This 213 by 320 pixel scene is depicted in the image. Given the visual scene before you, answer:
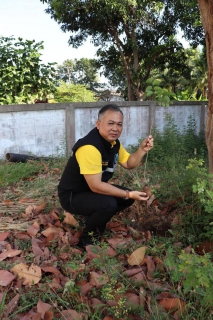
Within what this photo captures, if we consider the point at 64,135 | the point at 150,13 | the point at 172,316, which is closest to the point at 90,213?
the point at 172,316

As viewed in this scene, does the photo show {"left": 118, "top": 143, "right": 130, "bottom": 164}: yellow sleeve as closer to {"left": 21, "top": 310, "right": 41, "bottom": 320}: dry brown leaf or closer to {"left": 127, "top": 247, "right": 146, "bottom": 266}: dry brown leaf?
{"left": 127, "top": 247, "right": 146, "bottom": 266}: dry brown leaf

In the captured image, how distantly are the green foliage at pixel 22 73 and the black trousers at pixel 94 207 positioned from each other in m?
4.67

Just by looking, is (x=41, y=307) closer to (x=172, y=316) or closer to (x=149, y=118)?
(x=172, y=316)

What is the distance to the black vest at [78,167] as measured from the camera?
2.45 meters

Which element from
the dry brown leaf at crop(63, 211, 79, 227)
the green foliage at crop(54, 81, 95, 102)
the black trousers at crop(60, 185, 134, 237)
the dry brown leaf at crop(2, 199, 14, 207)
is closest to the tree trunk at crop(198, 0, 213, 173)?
the black trousers at crop(60, 185, 134, 237)

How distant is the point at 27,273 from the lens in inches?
81.1

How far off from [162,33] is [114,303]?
12.6 metres

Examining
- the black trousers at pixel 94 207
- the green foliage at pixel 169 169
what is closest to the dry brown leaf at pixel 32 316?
the black trousers at pixel 94 207

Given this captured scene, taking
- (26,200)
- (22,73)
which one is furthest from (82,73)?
(26,200)

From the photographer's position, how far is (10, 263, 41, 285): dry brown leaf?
2.00 metres

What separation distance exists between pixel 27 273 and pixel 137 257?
2.50 feet

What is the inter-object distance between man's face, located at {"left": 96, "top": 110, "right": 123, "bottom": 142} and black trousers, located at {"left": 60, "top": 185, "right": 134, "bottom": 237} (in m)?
0.50

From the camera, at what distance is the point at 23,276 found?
204 cm

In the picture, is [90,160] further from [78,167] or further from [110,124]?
[110,124]
